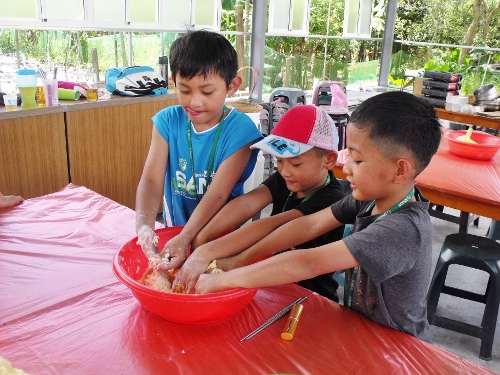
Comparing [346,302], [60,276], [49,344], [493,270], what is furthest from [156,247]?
[493,270]

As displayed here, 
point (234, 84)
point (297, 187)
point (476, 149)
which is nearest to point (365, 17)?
point (476, 149)

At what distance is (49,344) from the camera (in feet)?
2.89

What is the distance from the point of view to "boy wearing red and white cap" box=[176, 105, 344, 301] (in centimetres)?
123

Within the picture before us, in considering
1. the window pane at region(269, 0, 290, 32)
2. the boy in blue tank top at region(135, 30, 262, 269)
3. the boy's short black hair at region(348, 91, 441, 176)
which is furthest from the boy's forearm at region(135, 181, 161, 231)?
the window pane at region(269, 0, 290, 32)

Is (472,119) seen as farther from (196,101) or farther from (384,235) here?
(384,235)

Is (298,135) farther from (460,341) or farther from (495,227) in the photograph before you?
(495,227)

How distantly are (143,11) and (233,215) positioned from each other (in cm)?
343

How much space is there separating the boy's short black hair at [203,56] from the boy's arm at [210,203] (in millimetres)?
252

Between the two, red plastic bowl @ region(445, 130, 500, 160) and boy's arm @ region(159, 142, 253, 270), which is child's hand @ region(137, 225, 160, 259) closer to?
boy's arm @ region(159, 142, 253, 270)

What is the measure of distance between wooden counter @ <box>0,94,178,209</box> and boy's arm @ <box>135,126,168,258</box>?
4.68 feet

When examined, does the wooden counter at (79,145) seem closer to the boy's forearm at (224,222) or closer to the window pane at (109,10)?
the window pane at (109,10)

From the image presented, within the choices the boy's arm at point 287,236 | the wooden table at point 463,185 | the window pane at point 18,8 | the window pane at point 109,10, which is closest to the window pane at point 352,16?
the window pane at point 109,10

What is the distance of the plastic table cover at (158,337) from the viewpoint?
0.84 metres

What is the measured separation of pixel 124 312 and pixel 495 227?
8.69ft
